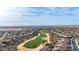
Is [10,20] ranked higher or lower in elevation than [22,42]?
higher

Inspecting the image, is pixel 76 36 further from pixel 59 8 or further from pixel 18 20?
pixel 18 20

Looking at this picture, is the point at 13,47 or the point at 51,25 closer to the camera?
the point at 13,47

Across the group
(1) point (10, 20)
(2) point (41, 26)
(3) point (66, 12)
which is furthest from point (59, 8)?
(1) point (10, 20)

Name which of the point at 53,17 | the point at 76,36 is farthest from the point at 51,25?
the point at 76,36

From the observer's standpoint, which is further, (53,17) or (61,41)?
(53,17)
